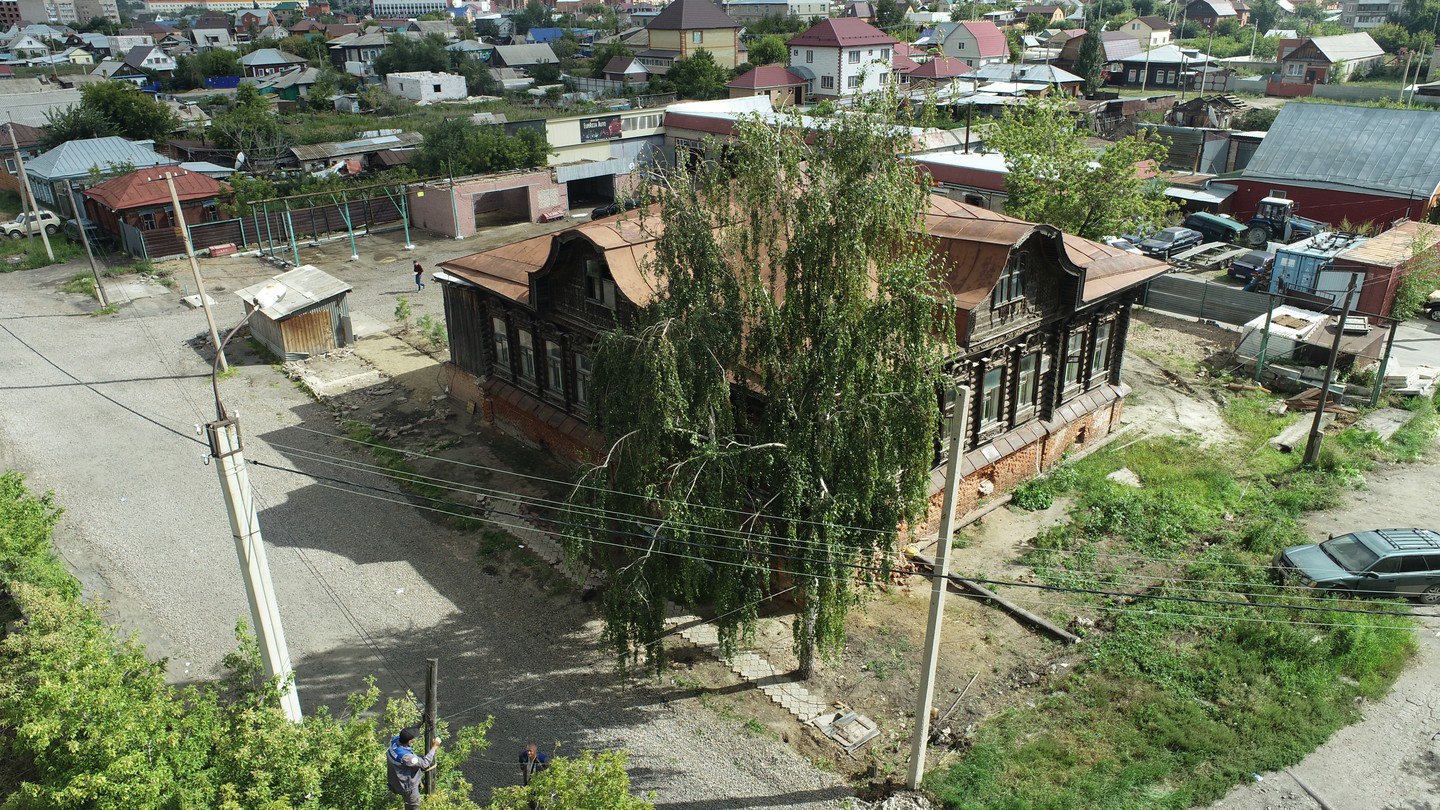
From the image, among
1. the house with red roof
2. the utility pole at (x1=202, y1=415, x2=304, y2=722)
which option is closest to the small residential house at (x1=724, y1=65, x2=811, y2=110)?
the house with red roof

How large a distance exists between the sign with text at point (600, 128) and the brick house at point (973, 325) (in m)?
26.8

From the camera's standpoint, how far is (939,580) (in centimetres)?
1249

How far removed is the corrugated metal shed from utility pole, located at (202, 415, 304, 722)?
148 ft

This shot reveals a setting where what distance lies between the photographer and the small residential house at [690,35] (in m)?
103

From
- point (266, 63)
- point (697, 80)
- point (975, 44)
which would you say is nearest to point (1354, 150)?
point (697, 80)

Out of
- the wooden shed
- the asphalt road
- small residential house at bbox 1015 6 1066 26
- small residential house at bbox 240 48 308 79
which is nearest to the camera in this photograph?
the asphalt road

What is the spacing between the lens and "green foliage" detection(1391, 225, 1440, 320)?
102ft

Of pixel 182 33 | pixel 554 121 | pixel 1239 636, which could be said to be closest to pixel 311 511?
pixel 1239 636

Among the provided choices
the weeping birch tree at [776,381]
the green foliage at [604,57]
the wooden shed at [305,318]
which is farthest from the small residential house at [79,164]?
the green foliage at [604,57]

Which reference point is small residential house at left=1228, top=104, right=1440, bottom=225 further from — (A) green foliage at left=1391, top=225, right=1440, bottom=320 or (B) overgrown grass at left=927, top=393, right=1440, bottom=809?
(B) overgrown grass at left=927, top=393, right=1440, bottom=809

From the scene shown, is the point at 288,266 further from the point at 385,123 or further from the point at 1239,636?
the point at 385,123

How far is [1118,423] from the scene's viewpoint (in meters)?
25.4

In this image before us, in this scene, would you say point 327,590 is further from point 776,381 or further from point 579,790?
point 579,790

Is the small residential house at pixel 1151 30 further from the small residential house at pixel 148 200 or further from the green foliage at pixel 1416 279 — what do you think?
the small residential house at pixel 148 200
